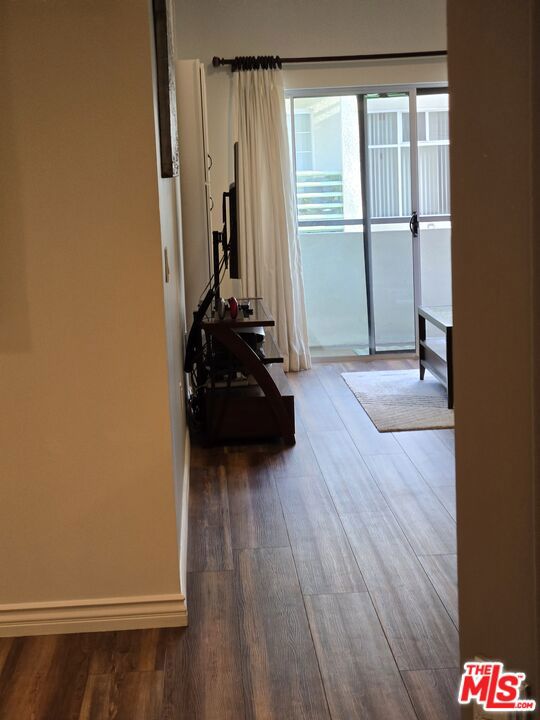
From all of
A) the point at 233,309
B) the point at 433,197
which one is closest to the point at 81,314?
the point at 233,309

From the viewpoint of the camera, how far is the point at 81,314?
2.48 meters

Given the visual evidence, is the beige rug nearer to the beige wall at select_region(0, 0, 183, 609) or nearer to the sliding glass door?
the sliding glass door

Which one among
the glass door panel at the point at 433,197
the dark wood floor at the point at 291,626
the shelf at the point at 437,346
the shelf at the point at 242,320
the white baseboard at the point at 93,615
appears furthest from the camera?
the glass door panel at the point at 433,197

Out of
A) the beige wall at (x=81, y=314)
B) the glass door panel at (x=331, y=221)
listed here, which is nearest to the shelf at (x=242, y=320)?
the beige wall at (x=81, y=314)

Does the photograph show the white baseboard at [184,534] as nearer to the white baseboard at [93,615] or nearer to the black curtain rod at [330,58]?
the white baseboard at [93,615]

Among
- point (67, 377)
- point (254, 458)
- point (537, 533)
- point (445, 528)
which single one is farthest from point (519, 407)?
point (254, 458)

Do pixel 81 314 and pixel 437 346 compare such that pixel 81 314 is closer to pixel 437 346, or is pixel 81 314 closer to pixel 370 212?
pixel 437 346

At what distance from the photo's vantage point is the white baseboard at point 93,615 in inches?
102

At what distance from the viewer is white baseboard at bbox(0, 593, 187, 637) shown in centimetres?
259

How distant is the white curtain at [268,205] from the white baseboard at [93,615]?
398cm

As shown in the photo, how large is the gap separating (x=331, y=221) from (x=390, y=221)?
0.45 metres

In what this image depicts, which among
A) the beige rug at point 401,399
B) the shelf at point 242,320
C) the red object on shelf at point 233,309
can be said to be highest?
the red object on shelf at point 233,309

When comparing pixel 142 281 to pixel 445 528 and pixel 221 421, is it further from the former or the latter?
pixel 221 421

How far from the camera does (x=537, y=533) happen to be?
0.57m
